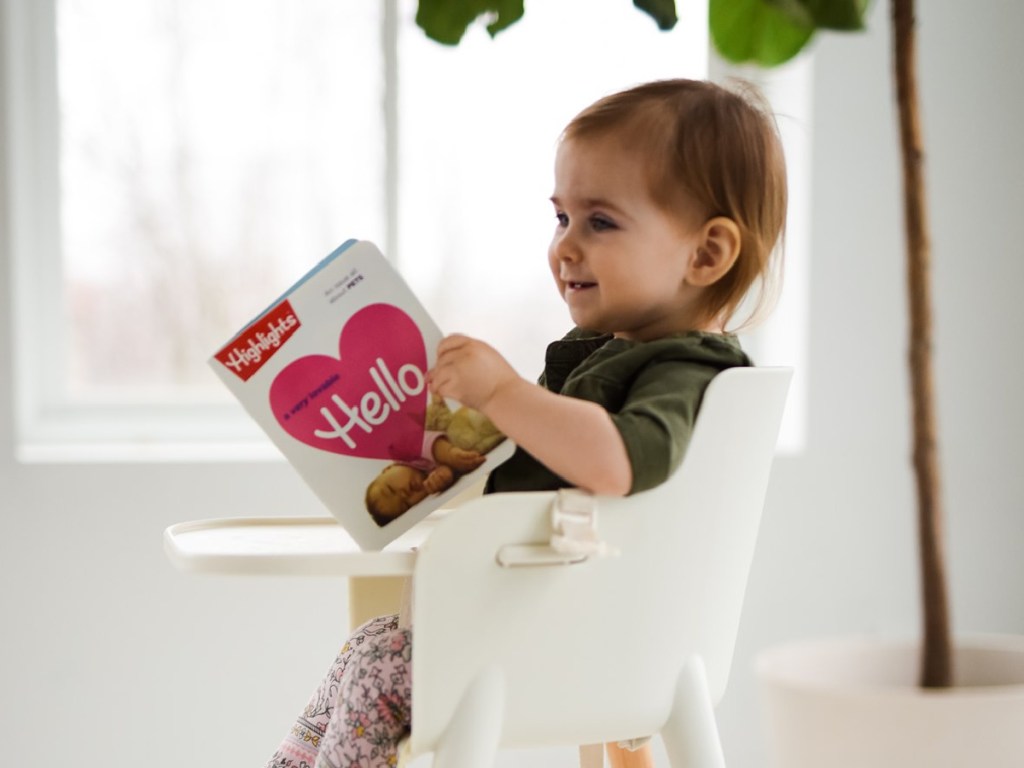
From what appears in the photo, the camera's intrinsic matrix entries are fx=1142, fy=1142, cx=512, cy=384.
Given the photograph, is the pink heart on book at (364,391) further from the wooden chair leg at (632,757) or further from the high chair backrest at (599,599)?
the wooden chair leg at (632,757)

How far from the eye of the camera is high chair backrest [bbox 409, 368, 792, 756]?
771 mm

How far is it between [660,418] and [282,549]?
292mm

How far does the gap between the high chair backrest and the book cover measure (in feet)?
0.36

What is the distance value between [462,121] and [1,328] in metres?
0.72

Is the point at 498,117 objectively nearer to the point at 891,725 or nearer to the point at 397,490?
the point at 397,490

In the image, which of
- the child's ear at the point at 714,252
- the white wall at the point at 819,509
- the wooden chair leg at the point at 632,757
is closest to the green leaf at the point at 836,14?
the child's ear at the point at 714,252

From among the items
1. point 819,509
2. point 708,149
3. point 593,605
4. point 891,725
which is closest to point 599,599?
point 593,605

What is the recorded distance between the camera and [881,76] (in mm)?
1570

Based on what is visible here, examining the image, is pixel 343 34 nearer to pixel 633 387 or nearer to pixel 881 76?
pixel 881 76

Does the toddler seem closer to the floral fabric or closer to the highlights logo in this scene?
the floral fabric

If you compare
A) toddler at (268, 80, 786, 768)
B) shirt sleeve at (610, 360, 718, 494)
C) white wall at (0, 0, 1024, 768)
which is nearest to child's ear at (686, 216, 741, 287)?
toddler at (268, 80, 786, 768)

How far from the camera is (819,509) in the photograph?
159cm

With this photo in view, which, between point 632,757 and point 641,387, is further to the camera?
point 632,757

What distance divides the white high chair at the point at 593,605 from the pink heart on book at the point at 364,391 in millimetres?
93
